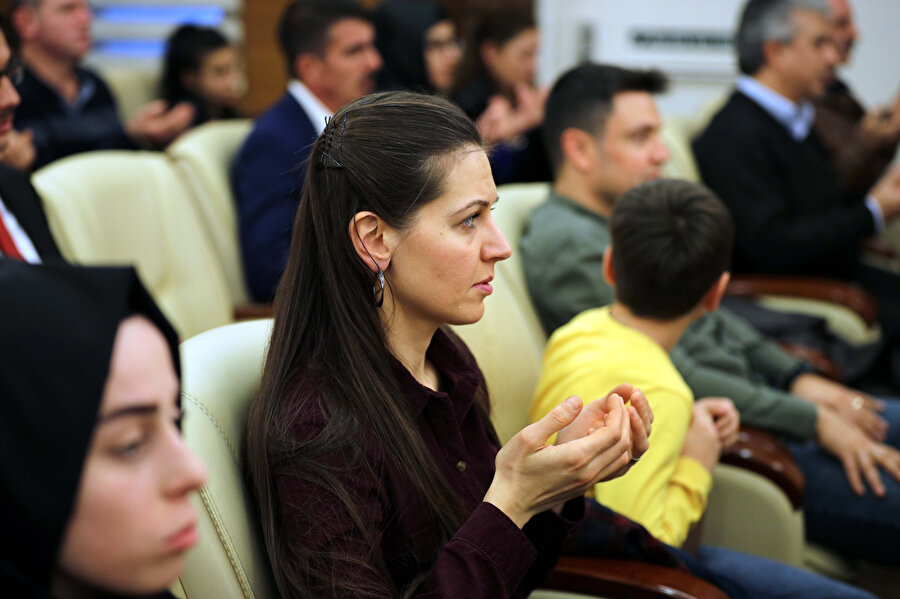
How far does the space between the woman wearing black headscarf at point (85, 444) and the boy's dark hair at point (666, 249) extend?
96cm

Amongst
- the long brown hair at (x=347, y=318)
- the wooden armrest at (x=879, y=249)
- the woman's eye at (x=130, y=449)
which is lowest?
the wooden armrest at (x=879, y=249)

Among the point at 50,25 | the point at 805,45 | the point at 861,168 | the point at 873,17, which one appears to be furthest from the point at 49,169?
the point at 873,17

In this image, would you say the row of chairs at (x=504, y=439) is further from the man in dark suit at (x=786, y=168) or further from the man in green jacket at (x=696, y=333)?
the man in dark suit at (x=786, y=168)

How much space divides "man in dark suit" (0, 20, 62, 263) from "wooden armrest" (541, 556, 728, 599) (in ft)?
3.41

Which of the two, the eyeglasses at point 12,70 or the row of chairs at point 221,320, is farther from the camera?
the eyeglasses at point 12,70

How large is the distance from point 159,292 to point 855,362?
1.70 m

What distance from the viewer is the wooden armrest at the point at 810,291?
2.64m

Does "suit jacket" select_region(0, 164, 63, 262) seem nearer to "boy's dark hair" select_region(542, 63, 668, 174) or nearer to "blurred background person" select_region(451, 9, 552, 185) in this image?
"boy's dark hair" select_region(542, 63, 668, 174)

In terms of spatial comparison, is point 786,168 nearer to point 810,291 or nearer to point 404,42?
point 810,291

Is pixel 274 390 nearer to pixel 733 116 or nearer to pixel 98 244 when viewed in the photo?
pixel 98 244

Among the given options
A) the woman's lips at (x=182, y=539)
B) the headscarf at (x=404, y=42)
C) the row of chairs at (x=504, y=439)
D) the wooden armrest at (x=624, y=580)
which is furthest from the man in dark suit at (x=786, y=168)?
the woman's lips at (x=182, y=539)

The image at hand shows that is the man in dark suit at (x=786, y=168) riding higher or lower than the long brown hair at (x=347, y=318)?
lower

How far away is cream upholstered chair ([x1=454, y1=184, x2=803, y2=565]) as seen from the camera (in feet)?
5.30

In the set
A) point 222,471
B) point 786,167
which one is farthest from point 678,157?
point 222,471
